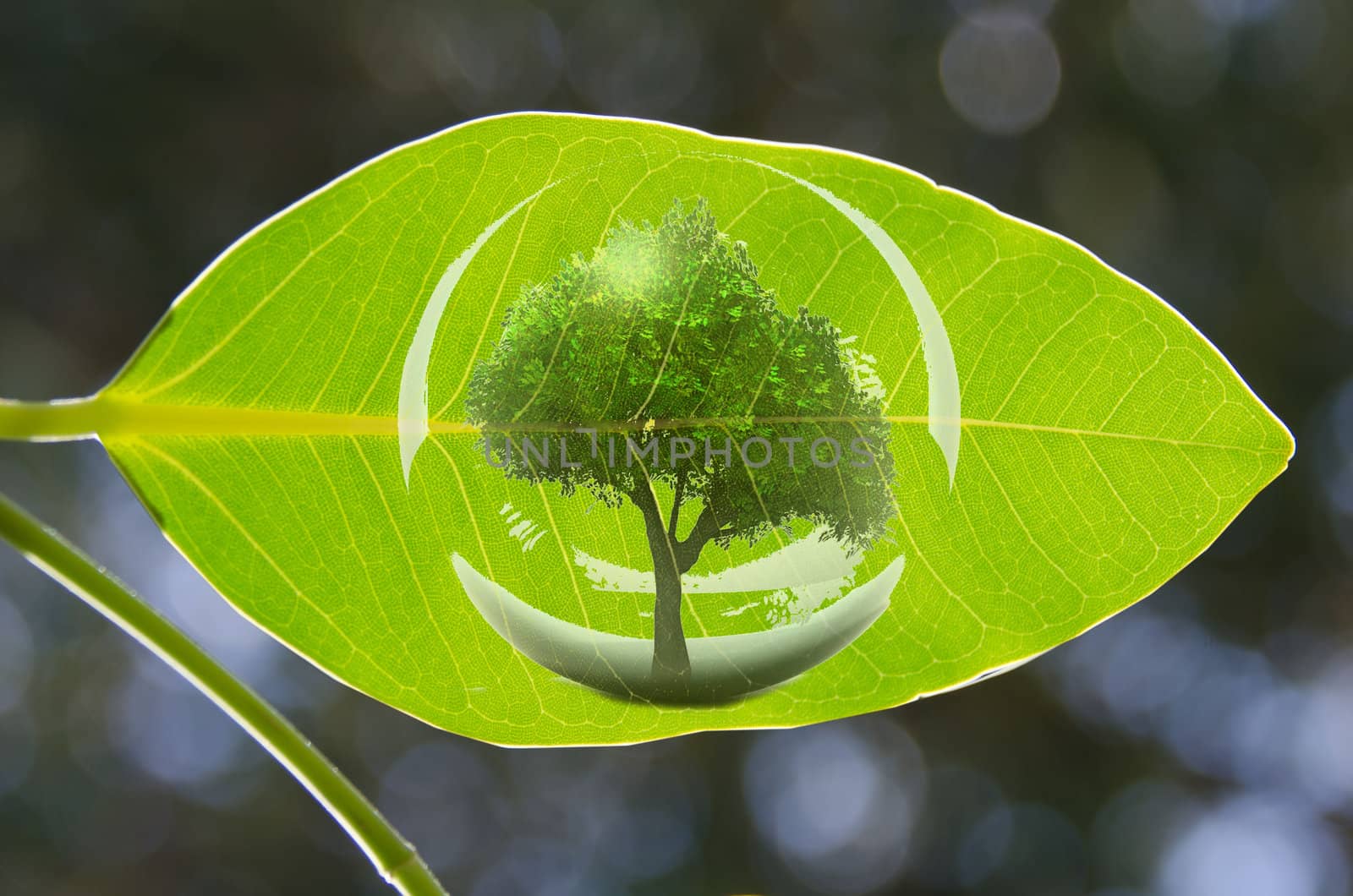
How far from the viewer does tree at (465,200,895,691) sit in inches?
26.0

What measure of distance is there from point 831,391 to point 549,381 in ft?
0.62

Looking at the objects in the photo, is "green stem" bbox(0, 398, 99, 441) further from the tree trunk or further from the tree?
the tree trunk

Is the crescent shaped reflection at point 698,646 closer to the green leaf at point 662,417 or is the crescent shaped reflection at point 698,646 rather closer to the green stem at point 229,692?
the green leaf at point 662,417

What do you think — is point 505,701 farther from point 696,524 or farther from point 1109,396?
point 1109,396

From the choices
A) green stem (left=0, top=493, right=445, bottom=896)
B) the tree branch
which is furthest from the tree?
green stem (left=0, top=493, right=445, bottom=896)

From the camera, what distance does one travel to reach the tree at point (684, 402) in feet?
2.16

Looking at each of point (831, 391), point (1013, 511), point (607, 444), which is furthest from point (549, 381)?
point (1013, 511)

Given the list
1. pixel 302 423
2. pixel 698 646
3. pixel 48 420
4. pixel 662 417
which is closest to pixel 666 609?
pixel 698 646

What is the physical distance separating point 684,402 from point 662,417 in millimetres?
18

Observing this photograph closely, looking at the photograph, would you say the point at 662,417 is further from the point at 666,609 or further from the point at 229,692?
the point at 229,692

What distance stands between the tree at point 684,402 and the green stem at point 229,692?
0.22 metres

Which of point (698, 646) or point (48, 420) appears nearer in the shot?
point (48, 420)

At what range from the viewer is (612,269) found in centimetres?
66

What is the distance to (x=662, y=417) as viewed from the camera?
674 millimetres
